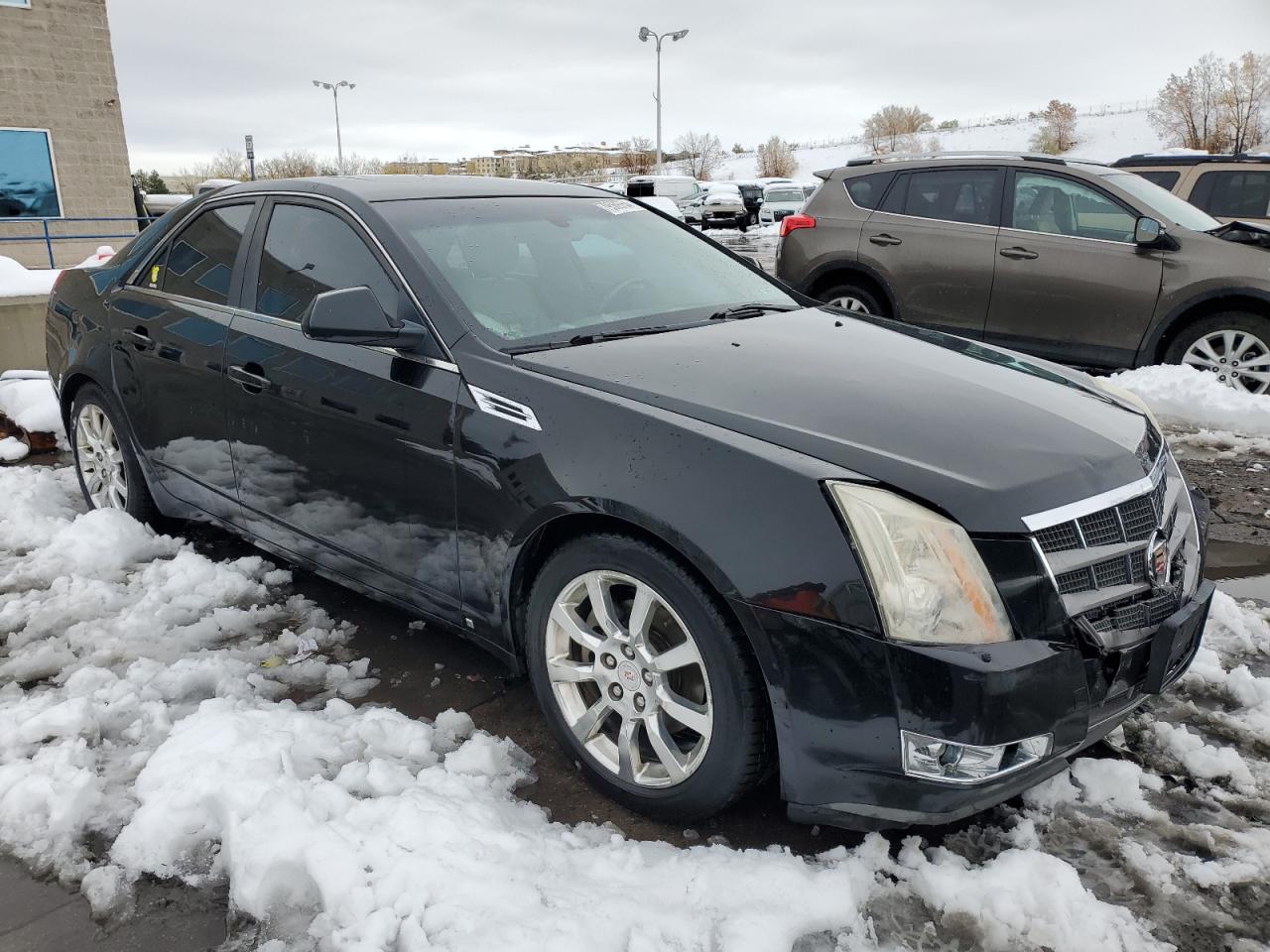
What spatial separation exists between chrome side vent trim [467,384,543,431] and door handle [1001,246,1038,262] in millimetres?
5572

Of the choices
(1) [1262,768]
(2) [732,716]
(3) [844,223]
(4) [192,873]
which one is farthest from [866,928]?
(3) [844,223]

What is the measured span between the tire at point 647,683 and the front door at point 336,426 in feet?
1.51

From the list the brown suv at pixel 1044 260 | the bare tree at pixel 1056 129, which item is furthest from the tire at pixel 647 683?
the bare tree at pixel 1056 129

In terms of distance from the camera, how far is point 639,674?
98.0 inches

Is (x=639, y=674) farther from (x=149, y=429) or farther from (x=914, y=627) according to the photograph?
(x=149, y=429)

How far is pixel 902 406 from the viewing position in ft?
8.27

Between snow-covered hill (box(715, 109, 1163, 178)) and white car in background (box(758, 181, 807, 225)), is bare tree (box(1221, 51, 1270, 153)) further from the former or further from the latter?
white car in background (box(758, 181, 807, 225))

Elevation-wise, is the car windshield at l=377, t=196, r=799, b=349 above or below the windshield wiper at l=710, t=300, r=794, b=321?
above

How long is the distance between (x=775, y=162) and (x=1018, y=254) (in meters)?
78.2

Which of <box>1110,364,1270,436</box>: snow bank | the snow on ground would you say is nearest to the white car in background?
<box>1110,364,1270,436</box>: snow bank

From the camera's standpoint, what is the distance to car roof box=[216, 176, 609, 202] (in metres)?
3.44

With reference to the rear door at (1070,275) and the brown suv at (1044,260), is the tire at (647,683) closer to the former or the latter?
the brown suv at (1044,260)

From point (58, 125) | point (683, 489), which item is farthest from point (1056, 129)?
point (683, 489)

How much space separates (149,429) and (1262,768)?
13.7ft
